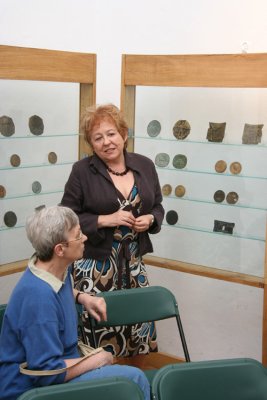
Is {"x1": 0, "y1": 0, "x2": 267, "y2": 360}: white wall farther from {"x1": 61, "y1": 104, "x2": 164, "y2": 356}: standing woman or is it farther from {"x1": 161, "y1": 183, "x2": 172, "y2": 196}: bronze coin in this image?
{"x1": 61, "y1": 104, "x2": 164, "y2": 356}: standing woman

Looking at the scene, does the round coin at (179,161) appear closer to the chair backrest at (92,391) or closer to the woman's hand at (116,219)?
the woman's hand at (116,219)

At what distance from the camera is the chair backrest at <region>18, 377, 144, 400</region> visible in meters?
2.13

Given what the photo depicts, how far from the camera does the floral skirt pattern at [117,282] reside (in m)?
3.51

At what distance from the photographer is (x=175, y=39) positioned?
4.73 m

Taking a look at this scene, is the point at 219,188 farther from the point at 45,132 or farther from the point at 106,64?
the point at 106,64

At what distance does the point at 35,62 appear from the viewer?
376cm

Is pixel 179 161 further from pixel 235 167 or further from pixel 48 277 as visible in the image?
pixel 48 277

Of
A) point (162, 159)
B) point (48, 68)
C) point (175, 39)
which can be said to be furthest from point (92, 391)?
point (175, 39)

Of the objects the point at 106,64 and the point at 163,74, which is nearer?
the point at 163,74

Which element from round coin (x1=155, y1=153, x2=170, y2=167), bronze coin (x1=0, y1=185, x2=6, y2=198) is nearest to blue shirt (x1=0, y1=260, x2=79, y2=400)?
bronze coin (x1=0, y1=185, x2=6, y2=198)

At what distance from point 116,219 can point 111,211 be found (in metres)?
0.08

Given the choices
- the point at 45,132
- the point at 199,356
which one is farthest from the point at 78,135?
the point at 199,356

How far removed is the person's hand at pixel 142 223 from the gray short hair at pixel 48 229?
0.92 metres

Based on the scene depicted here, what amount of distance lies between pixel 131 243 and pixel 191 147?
34.4 inches
